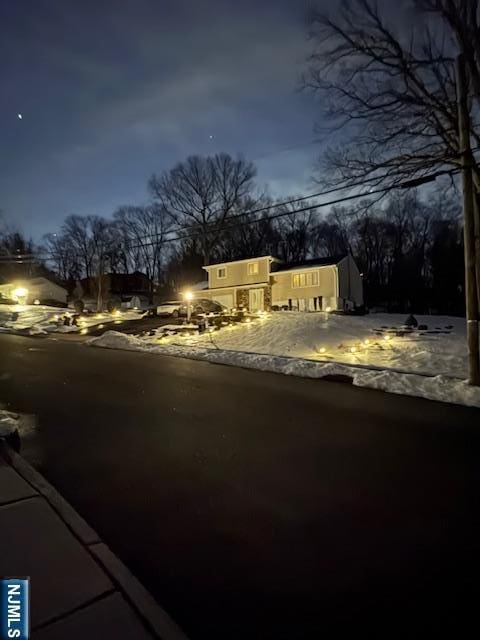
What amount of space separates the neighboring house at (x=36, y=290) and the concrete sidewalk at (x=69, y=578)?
60722 mm

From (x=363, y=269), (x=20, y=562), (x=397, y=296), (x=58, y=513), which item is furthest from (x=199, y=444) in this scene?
(x=363, y=269)

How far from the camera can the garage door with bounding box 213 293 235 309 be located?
3731cm

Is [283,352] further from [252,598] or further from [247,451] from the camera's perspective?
[252,598]

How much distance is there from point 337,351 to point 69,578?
13.6 m

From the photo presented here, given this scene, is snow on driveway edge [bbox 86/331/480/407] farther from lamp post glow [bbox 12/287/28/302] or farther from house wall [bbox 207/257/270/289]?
lamp post glow [bbox 12/287/28/302]

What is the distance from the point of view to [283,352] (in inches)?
596

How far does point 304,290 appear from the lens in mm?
33188

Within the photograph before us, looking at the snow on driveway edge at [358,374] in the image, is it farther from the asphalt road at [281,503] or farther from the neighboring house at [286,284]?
the neighboring house at [286,284]

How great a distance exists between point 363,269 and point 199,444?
56867 mm

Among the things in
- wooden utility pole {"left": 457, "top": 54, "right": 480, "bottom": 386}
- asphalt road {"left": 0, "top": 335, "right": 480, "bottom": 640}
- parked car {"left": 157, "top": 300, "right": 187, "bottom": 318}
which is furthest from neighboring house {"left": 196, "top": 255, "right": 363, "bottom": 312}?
asphalt road {"left": 0, "top": 335, "right": 480, "bottom": 640}

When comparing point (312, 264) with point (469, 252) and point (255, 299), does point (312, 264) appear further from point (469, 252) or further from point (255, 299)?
point (469, 252)

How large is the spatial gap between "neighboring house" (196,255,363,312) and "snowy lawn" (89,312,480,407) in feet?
27.6

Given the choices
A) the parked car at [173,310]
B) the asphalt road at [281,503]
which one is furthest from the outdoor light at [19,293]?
the asphalt road at [281,503]

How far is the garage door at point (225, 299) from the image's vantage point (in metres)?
37.3
